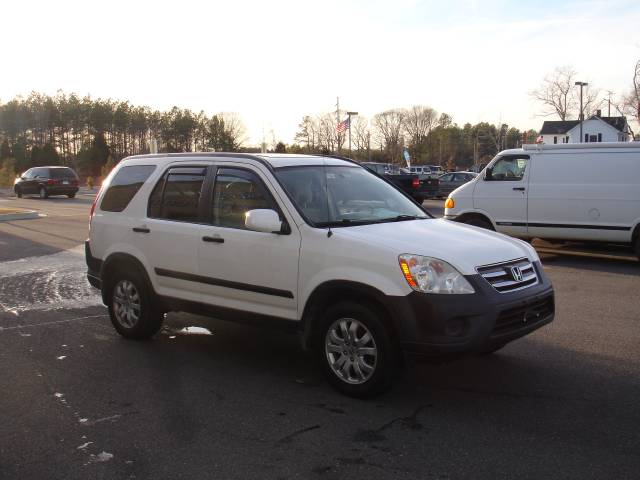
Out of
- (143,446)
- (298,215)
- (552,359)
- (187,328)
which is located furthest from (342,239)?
(187,328)

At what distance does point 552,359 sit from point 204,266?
3.16 m

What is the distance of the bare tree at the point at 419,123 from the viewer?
112250 mm

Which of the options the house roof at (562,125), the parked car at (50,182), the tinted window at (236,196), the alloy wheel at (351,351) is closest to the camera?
the alloy wheel at (351,351)

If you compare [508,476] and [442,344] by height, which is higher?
[442,344]

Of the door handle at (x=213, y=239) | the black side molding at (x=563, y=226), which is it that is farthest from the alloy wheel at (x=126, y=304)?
the black side molding at (x=563, y=226)

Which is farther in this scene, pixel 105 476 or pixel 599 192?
pixel 599 192

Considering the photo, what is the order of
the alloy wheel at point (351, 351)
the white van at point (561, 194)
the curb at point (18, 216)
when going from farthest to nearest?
the curb at point (18, 216) → the white van at point (561, 194) → the alloy wheel at point (351, 351)

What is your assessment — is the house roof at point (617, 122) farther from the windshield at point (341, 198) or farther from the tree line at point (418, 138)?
the windshield at point (341, 198)

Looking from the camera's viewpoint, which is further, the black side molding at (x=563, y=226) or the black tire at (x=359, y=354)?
the black side molding at (x=563, y=226)

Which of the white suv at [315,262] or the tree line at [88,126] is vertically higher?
the tree line at [88,126]

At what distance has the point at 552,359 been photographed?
5.71 metres

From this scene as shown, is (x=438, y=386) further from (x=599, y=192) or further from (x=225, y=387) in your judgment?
(x=599, y=192)

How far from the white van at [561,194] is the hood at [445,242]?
6722mm

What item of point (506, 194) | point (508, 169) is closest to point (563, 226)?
point (506, 194)
